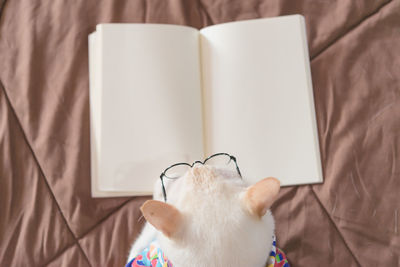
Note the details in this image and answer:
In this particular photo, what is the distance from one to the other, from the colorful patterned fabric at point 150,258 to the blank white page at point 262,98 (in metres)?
0.23

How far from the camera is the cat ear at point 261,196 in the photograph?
0.46 metres

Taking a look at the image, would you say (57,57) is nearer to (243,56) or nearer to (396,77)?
(243,56)

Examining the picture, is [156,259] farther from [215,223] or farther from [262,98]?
[262,98]

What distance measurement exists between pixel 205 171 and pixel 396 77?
0.52 meters

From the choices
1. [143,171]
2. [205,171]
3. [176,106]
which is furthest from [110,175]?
[205,171]

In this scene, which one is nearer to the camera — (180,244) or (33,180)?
(180,244)

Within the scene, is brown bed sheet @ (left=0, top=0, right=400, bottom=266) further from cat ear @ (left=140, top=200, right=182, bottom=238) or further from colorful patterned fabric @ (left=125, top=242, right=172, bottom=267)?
cat ear @ (left=140, top=200, right=182, bottom=238)

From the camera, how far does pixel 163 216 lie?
442 millimetres

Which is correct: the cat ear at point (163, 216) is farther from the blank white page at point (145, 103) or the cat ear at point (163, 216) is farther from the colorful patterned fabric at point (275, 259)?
the blank white page at point (145, 103)

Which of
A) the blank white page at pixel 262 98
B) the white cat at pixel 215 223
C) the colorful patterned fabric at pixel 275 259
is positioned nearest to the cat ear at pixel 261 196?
the white cat at pixel 215 223

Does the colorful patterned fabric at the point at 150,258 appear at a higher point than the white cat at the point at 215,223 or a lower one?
lower

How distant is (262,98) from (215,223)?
40 centimetres

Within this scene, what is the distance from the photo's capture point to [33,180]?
2.51 feet

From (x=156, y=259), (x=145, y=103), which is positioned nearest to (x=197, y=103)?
(x=145, y=103)
